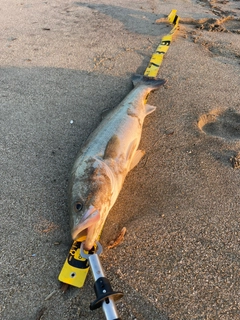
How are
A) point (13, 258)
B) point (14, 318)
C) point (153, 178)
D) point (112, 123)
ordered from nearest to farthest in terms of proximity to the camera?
point (14, 318) < point (13, 258) < point (153, 178) < point (112, 123)

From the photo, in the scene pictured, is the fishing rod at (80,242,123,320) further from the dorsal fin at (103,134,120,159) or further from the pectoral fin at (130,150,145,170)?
the pectoral fin at (130,150,145,170)

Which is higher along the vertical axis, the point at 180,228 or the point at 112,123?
the point at 112,123

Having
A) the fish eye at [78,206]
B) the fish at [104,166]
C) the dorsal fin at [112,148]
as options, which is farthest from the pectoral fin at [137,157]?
the fish eye at [78,206]

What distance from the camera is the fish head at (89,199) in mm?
2576

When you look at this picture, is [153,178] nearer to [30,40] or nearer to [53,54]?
[53,54]

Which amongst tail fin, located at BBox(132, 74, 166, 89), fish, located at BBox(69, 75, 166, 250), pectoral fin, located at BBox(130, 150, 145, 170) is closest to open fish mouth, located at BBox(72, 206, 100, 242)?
fish, located at BBox(69, 75, 166, 250)

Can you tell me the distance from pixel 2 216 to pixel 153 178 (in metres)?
1.65

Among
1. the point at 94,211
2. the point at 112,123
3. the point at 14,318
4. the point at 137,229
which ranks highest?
the point at 112,123

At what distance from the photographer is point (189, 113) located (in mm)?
4207

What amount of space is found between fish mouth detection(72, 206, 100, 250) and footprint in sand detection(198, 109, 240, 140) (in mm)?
2084

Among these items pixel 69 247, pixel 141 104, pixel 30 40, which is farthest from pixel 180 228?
pixel 30 40

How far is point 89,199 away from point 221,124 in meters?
2.28

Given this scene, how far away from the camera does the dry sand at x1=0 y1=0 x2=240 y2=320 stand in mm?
2377

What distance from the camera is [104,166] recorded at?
3084mm
